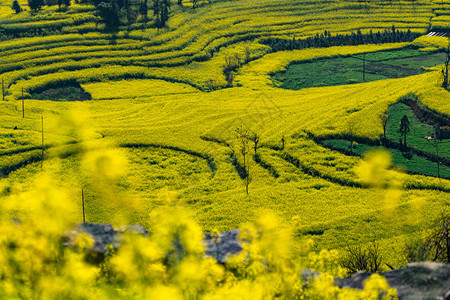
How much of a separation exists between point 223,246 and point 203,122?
55.6 m

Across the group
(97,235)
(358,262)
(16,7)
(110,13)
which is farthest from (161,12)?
(97,235)

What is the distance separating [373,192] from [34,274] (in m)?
45.6

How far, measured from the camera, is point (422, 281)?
3148cm

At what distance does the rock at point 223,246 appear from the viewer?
39938 mm

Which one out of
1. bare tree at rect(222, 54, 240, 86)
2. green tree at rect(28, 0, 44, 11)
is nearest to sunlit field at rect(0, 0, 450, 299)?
bare tree at rect(222, 54, 240, 86)

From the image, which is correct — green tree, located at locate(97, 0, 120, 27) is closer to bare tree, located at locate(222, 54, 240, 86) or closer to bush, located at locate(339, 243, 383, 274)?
bare tree, located at locate(222, 54, 240, 86)

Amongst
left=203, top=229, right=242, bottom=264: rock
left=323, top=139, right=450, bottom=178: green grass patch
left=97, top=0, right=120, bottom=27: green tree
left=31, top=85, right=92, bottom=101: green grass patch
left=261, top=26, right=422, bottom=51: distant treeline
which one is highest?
left=97, top=0, right=120, bottom=27: green tree

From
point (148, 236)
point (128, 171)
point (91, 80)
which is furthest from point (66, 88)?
point (148, 236)

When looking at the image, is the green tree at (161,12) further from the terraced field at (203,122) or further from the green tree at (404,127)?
the green tree at (404,127)

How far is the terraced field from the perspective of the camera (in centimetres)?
6788

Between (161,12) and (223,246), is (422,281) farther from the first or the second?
(161,12)

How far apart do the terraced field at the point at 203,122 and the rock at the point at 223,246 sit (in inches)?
652

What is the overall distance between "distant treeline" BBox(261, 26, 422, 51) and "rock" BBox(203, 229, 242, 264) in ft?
356

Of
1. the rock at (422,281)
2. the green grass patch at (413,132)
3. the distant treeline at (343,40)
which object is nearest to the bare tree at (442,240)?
the rock at (422,281)
